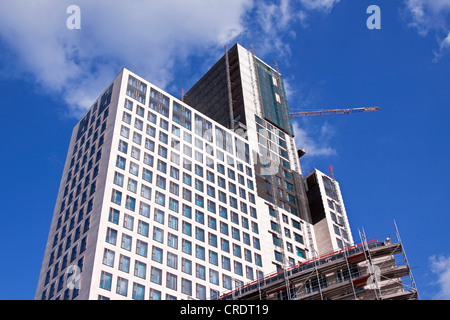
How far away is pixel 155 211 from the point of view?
8838 centimetres

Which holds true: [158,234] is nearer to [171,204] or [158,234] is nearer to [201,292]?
[171,204]

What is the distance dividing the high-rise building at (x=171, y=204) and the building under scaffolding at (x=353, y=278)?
2463 cm

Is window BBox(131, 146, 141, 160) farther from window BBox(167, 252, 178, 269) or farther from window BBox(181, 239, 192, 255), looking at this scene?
window BBox(167, 252, 178, 269)

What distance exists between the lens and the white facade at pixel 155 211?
79.1 m

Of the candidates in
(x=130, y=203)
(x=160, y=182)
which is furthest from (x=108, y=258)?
(x=160, y=182)

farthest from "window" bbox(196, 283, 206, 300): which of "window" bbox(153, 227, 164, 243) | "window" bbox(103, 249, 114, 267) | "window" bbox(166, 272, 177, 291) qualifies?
"window" bbox(103, 249, 114, 267)

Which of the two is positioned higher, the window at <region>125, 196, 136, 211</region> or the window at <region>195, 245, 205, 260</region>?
the window at <region>125, 196, 136, 211</region>

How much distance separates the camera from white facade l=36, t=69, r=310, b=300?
79.1 metres

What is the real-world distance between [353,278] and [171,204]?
139 feet

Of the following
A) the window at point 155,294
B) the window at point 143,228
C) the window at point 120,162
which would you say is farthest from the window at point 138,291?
the window at point 120,162

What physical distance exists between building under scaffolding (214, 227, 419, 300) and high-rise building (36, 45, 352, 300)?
24629mm

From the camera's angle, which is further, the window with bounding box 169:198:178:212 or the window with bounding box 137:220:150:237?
the window with bounding box 169:198:178:212
